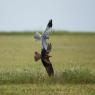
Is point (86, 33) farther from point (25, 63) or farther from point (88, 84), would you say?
point (88, 84)

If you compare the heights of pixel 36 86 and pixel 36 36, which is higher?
pixel 36 36

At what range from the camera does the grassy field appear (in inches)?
667

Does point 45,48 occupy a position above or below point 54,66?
above

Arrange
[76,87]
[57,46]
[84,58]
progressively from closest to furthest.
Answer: [76,87] → [84,58] → [57,46]

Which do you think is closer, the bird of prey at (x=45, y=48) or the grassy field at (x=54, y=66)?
the grassy field at (x=54, y=66)

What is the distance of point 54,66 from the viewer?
2189 centimetres

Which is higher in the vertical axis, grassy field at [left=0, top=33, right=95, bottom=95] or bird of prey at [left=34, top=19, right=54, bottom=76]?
bird of prey at [left=34, top=19, right=54, bottom=76]

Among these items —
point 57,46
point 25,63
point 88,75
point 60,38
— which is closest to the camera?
point 88,75

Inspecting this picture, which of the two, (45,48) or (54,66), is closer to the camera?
(45,48)

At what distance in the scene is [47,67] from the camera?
714 inches

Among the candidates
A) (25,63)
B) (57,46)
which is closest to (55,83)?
(25,63)

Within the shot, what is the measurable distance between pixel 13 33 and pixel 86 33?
4.49m

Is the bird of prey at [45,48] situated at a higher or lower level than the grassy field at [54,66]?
higher

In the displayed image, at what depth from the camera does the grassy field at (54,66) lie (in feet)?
55.6
